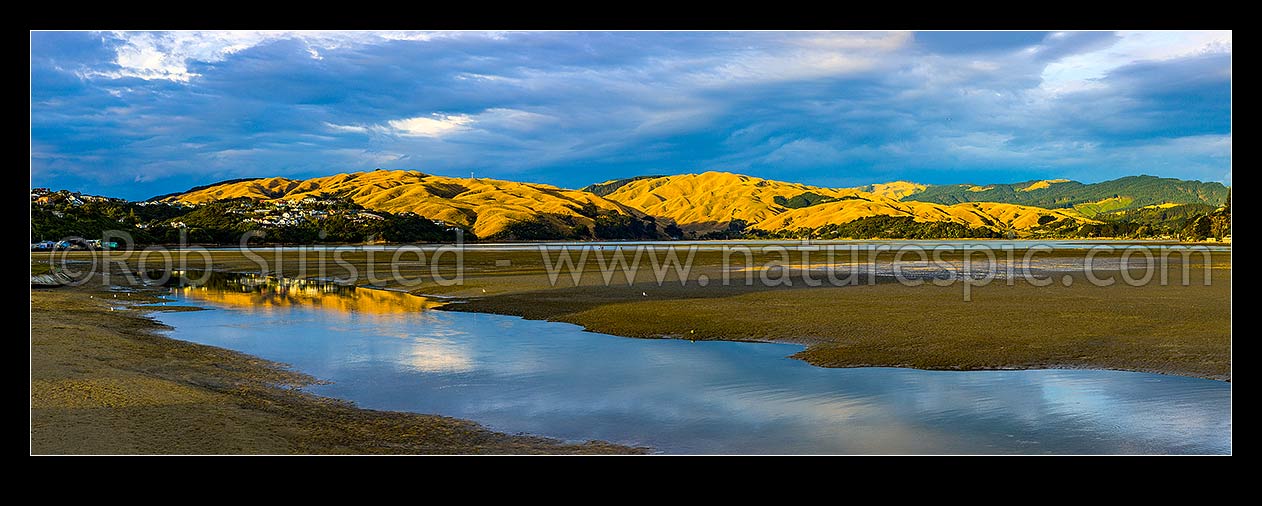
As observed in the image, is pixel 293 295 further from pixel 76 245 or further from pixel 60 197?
pixel 60 197

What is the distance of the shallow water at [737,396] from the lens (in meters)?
11.9

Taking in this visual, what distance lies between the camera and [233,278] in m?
55.3

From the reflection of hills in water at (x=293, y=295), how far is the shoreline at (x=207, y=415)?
1413 centimetres

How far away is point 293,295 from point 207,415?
29.9 meters

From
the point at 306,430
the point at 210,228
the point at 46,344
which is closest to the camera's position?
the point at 306,430

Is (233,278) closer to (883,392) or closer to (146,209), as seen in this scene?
(883,392)

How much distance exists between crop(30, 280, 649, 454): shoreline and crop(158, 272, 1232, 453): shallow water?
0.75m

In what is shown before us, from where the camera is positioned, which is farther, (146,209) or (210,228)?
(146,209)

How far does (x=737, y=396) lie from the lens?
49.4 feet

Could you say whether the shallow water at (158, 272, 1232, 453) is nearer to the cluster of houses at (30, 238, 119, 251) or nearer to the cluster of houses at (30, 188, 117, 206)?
the cluster of houses at (30, 238, 119, 251)
